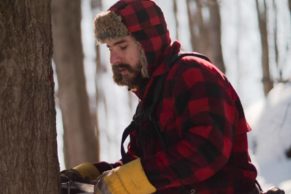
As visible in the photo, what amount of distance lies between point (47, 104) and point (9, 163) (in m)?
0.30

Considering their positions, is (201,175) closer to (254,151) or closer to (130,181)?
(130,181)

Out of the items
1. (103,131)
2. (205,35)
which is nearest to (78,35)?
(205,35)

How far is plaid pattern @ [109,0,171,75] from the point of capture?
102 inches

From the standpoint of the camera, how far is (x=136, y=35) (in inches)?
104

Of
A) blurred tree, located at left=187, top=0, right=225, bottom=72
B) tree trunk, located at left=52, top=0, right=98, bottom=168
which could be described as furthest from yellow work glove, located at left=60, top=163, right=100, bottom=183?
blurred tree, located at left=187, top=0, right=225, bottom=72

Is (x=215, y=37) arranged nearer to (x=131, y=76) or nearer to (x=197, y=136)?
(x=131, y=76)

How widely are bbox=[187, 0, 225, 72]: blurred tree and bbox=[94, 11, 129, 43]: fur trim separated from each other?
822 centimetres

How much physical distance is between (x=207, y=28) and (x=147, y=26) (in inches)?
529

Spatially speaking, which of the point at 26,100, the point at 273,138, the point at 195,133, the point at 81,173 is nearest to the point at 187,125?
the point at 195,133

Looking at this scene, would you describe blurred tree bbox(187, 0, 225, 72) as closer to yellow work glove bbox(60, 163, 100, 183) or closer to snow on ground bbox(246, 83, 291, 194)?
snow on ground bbox(246, 83, 291, 194)

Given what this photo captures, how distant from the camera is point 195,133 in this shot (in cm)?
218

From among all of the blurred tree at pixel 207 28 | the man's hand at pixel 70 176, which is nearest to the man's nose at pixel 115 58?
the man's hand at pixel 70 176

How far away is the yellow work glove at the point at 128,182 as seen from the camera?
7.28ft

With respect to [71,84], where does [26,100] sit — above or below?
above
